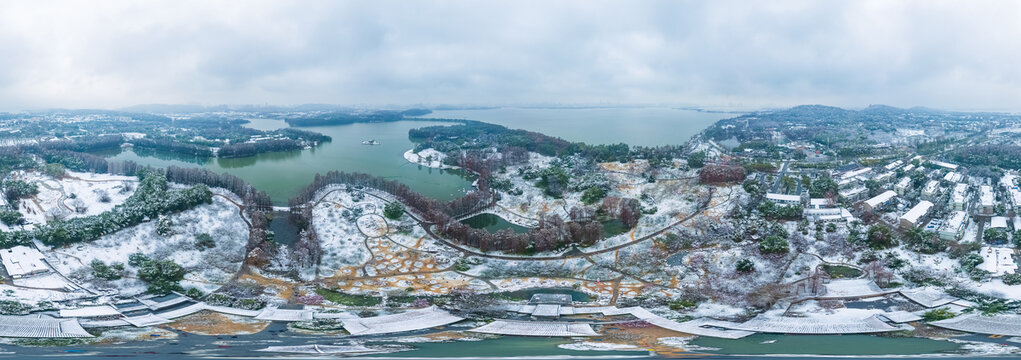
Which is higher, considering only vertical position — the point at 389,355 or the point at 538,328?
the point at 389,355

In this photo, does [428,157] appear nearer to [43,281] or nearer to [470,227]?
[470,227]

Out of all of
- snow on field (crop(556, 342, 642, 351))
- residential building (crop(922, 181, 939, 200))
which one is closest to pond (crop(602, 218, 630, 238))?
snow on field (crop(556, 342, 642, 351))

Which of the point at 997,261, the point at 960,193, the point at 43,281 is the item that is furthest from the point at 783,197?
the point at 43,281

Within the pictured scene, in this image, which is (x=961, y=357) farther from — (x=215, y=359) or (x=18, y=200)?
(x=18, y=200)

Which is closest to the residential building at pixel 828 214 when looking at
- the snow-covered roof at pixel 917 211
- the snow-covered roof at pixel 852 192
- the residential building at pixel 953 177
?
the snow-covered roof at pixel 917 211

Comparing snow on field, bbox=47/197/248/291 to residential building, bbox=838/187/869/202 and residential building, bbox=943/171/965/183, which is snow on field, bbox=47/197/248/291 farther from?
residential building, bbox=943/171/965/183

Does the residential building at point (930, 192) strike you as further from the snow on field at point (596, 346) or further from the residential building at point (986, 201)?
the snow on field at point (596, 346)
